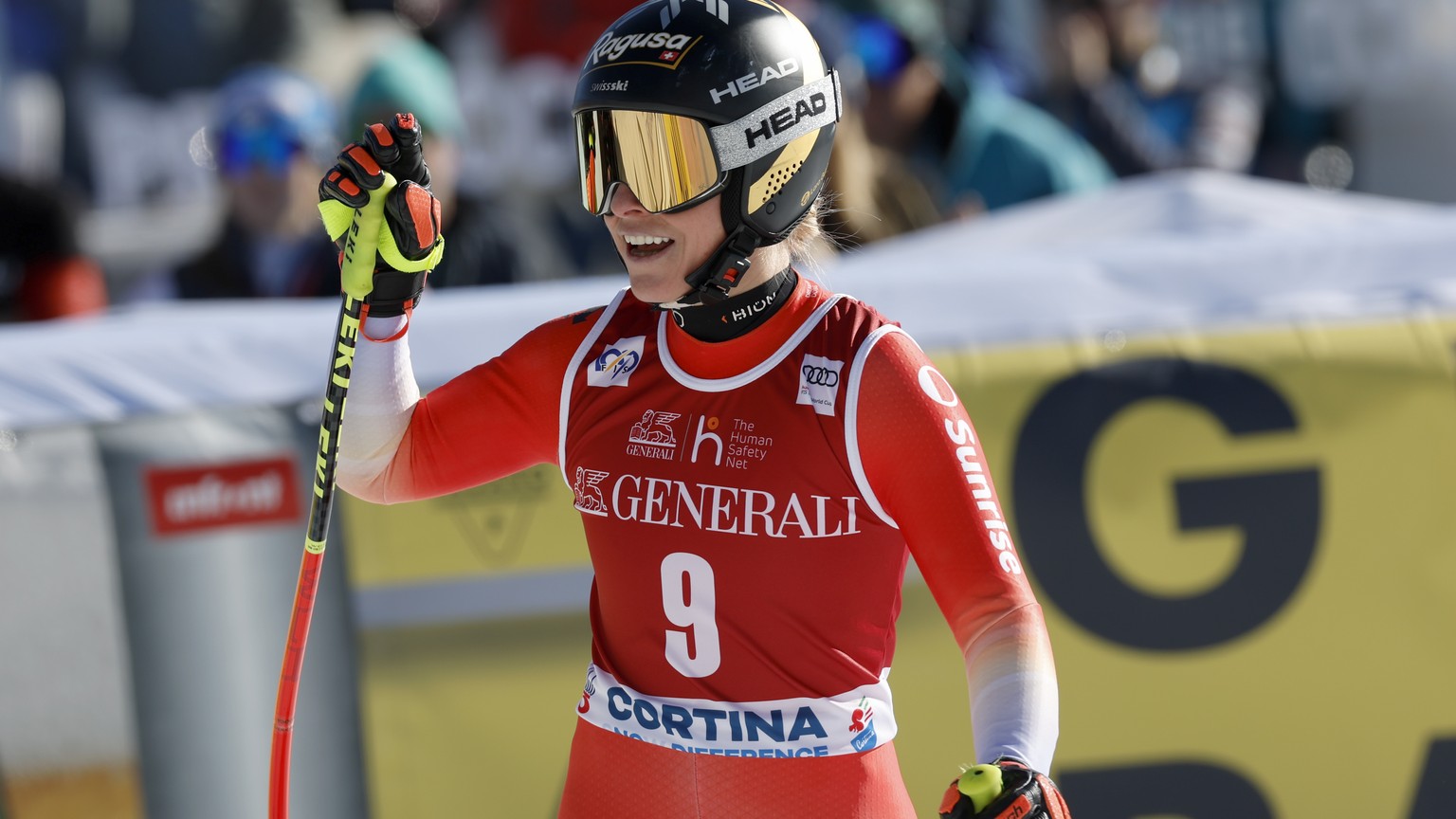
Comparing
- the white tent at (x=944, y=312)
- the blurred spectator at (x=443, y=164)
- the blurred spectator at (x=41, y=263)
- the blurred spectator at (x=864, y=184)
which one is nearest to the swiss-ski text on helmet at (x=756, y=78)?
the white tent at (x=944, y=312)

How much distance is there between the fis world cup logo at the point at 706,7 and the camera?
2.67 meters

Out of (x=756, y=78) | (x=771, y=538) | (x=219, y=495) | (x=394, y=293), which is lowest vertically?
(x=219, y=495)

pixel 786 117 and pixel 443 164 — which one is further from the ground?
pixel 786 117

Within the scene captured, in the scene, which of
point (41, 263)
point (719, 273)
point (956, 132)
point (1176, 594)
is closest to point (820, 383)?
point (719, 273)

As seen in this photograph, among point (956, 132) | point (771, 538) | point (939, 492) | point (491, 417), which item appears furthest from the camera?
point (956, 132)

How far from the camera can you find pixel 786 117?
8.77 feet

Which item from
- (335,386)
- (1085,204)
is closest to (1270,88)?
(1085,204)

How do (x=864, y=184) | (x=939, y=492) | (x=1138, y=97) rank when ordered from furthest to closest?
1. (x=1138, y=97)
2. (x=864, y=184)
3. (x=939, y=492)

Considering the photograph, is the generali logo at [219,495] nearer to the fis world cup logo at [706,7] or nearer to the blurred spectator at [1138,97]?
the fis world cup logo at [706,7]

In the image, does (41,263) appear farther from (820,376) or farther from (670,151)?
(820,376)

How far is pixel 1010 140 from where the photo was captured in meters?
6.18

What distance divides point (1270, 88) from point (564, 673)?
5474mm

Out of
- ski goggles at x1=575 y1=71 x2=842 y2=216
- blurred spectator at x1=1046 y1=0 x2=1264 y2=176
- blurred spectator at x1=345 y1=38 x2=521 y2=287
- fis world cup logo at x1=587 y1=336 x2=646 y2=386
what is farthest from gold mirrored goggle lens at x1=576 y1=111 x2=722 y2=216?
blurred spectator at x1=1046 y1=0 x2=1264 y2=176

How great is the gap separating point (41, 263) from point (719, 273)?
4.14 meters
